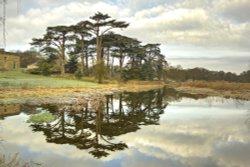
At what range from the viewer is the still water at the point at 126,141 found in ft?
29.6

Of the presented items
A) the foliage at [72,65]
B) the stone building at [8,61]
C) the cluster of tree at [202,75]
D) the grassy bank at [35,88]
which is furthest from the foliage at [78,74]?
the cluster of tree at [202,75]

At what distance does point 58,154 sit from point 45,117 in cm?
682

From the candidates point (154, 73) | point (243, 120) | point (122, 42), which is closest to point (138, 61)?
point (154, 73)

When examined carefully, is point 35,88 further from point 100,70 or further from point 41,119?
point 41,119

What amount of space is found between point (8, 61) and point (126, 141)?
62.8m

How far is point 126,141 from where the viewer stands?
11656 millimetres

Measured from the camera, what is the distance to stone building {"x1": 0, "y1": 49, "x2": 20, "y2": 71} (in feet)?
217

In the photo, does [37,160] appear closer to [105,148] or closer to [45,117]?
[105,148]

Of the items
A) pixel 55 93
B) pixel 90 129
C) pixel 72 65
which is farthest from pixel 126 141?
pixel 72 65

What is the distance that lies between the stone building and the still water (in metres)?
51.7

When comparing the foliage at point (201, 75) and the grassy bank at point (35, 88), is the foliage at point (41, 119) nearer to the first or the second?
the grassy bank at point (35, 88)

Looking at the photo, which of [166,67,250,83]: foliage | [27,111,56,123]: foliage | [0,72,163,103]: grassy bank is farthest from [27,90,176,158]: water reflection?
[166,67,250,83]: foliage

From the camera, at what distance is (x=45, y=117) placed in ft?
52.6

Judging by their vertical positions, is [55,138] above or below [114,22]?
below
